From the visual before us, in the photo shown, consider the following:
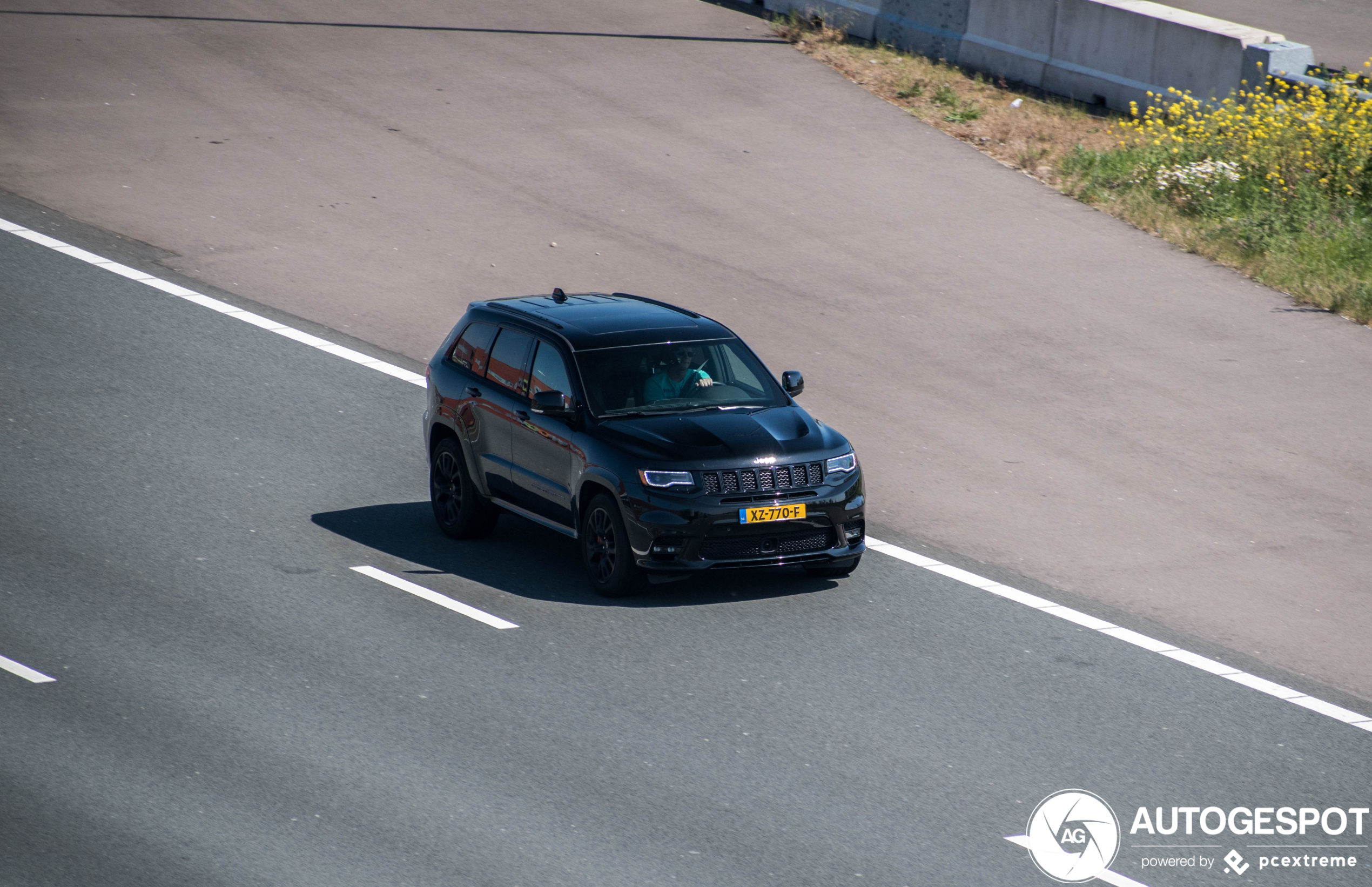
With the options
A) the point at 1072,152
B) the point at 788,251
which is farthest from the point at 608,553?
the point at 1072,152

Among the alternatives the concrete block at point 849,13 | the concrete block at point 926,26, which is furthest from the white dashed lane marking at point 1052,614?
the concrete block at point 849,13

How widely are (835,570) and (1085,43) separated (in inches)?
593

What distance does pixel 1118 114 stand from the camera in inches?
946

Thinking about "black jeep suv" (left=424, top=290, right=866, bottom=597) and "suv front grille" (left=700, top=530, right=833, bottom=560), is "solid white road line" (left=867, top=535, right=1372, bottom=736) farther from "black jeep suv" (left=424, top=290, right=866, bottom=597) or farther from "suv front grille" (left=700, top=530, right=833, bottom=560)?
"suv front grille" (left=700, top=530, right=833, bottom=560)

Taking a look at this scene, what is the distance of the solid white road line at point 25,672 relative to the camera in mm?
9602

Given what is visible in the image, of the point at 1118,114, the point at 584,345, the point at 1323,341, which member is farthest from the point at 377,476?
the point at 1118,114

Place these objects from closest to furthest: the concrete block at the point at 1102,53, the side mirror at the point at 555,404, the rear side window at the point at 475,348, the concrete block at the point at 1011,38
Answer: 1. the side mirror at the point at 555,404
2. the rear side window at the point at 475,348
3. the concrete block at the point at 1102,53
4. the concrete block at the point at 1011,38

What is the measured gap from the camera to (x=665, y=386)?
1187 cm

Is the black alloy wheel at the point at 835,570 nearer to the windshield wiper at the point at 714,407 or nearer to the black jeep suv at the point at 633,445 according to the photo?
the black jeep suv at the point at 633,445

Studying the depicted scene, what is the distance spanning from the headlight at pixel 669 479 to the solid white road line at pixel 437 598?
1271mm

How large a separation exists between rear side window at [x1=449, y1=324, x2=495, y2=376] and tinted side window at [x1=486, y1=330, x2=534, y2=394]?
0.26ft

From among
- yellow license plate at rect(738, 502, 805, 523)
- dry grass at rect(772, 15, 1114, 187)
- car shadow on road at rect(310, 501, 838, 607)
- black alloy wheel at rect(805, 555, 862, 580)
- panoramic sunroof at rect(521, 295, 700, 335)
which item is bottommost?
car shadow on road at rect(310, 501, 838, 607)

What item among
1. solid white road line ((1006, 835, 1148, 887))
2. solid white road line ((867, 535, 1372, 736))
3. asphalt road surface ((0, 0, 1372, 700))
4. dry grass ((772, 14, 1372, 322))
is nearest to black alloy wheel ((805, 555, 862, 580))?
solid white road line ((867, 535, 1372, 736))

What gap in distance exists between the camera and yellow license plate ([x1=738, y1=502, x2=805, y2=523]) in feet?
35.9
